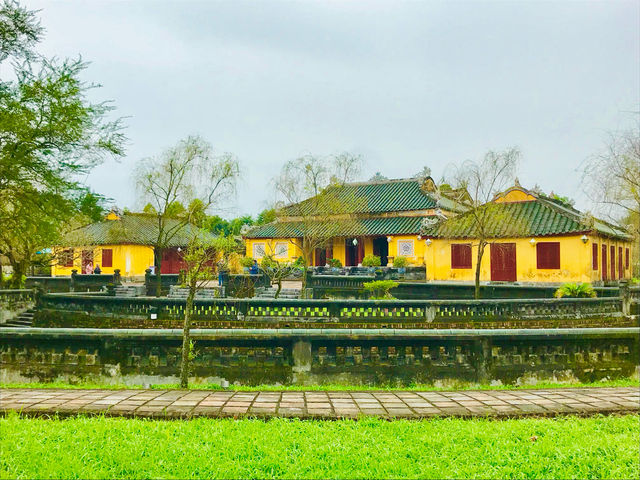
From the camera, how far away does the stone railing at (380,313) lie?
10734mm

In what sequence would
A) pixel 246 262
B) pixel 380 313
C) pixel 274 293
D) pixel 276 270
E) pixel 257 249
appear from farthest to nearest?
pixel 257 249
pixel 246 262
pixel 276 270
pixel 274 293
pixel 380 313

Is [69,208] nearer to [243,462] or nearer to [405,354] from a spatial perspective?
[405,354]

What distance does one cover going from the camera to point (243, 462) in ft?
12.0


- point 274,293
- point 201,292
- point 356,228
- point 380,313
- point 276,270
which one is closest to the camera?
point 380,313

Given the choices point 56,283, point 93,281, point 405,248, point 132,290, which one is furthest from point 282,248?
point 56,283

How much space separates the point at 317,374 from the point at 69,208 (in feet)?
20.1

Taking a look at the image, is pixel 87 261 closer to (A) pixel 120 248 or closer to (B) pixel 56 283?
(A) pixel 120 248

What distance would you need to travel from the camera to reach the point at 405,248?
30422mm

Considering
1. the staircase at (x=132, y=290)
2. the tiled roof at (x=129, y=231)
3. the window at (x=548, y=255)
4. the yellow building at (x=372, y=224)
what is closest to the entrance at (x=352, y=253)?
the yellow building at (x=372, y=224)

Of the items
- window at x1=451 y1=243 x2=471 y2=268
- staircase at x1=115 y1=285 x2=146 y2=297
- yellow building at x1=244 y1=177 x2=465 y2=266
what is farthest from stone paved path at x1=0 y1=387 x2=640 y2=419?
yellow building at x1=244 y1=177 x2=465 y2=266

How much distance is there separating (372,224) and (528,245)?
36.3 feet

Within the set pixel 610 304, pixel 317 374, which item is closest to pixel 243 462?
pixel 317 374

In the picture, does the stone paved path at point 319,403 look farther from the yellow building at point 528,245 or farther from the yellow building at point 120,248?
the yellow building at point 120,248

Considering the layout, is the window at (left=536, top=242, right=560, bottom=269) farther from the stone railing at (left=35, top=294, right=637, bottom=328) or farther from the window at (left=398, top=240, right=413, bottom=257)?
the stone railing at (left=35, top=294, right=637, bottom=328)
